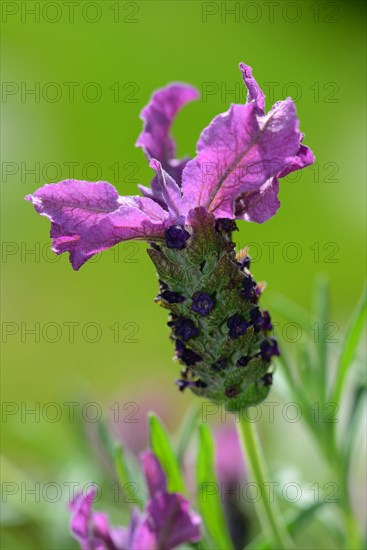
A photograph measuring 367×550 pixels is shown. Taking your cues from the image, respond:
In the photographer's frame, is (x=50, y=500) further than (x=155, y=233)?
Yes

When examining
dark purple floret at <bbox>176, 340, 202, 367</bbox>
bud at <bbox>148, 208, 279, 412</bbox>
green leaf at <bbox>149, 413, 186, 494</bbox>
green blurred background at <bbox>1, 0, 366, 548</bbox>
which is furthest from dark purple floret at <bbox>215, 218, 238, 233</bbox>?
green blurred background at <bbox>1, 0, 366, 548</bbox>

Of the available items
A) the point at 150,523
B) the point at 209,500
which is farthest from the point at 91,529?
the point at 209,500

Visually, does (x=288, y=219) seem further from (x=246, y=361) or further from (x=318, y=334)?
(x=246, y=361)

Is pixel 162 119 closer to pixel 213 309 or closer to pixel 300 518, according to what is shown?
pixel 213 309

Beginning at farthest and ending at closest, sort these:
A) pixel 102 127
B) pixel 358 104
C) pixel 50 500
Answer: pixel 102 127, pixel 358 104, pixel 50 500

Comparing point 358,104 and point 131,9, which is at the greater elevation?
point 131,9

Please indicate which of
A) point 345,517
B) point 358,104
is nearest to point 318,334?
point 345,517

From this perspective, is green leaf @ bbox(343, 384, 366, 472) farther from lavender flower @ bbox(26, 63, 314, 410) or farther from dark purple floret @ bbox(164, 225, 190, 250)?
dark purple floret @ bbox(164, 225, 190, 250)

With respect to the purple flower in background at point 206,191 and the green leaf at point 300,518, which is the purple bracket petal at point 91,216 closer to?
the purple flower in background at point 206,191
